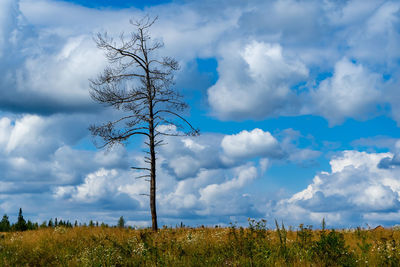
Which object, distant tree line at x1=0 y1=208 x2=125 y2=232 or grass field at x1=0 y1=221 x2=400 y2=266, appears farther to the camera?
distant tree line at x1=0 y1=208 x2=125 y2=232

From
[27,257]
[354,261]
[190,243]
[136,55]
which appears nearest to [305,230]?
[354,261]

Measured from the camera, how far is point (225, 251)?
1054 centimetres

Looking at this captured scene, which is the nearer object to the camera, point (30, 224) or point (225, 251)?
point (225, 251)

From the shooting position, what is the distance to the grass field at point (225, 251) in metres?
8.57

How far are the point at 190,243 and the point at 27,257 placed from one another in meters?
5.55

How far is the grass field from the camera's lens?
857cm

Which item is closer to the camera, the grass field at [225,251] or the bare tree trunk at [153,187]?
the grass field at [225,251]

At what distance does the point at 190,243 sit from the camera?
12.0m

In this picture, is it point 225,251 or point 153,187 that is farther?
point 153,187

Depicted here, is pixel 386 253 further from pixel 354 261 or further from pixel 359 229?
pixel 359 229

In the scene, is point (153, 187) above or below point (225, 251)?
above

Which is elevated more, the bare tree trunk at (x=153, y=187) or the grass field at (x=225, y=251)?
the bare tree trunk at (x=153, y=187)

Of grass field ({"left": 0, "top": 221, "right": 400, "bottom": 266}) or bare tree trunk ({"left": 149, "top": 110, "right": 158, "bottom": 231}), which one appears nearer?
grass field ({"left": 0, "top": 221, "right": 400, "bottom": 266})

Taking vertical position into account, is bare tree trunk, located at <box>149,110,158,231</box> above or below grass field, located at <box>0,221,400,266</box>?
above
